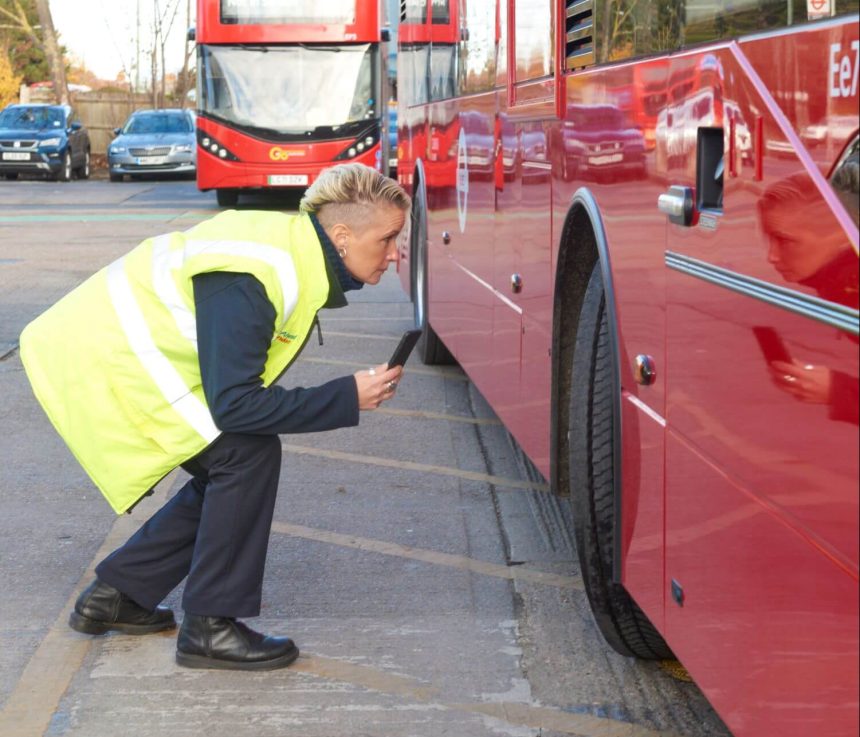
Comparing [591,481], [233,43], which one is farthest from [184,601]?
[233,43]

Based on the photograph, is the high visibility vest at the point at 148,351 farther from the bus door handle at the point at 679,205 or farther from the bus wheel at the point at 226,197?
the bus wheel at the point at 226,197

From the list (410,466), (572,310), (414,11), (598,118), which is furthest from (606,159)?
(414,11)

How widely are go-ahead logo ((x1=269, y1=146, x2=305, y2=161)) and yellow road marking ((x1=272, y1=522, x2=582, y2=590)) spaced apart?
16.0m

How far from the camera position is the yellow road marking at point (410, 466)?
6414mm

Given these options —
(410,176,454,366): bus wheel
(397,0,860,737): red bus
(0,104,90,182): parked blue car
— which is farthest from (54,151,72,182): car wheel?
(397,0,860,737): red bus

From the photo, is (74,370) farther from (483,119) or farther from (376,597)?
(483,119)

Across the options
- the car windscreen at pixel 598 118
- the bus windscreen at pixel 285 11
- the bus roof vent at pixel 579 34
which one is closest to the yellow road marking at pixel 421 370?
the bus roof vent at pixel 579 34

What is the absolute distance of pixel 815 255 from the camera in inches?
92.3

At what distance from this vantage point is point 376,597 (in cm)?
487

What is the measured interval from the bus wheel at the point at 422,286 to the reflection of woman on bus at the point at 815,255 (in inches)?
248

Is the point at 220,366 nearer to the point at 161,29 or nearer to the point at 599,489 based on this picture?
the point at 599,489

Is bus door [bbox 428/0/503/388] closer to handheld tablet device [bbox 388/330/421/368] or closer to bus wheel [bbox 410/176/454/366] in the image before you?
bus wheel [bbox 410/176/454/366]

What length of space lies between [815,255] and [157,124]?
2936 centimetres

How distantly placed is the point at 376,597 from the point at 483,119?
7.91 feet
